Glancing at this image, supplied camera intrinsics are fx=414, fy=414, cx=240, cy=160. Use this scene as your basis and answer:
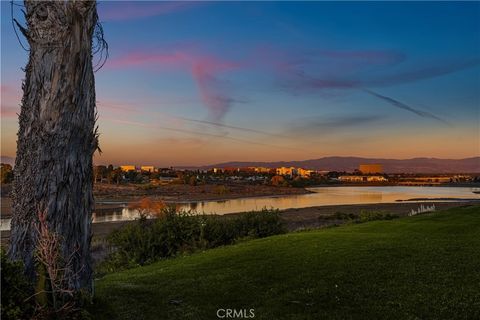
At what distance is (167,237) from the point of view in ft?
82.2

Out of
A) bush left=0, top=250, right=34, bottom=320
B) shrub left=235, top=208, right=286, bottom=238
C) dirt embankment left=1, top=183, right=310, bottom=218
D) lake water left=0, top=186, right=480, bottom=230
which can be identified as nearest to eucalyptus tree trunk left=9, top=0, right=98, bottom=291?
bush left=0, top=250, right=34, bottom=320

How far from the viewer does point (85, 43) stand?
8.02 metres

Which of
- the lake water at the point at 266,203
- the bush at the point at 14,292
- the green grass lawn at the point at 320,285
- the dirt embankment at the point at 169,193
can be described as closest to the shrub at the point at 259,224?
the lake water at the point at 266,203

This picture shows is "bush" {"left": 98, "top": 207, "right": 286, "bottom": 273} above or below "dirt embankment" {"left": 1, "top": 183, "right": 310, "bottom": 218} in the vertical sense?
above

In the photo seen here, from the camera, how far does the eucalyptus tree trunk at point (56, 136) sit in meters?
7.47

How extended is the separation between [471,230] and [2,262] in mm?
20091

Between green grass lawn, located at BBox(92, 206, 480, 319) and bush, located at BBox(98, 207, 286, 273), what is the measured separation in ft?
30.5

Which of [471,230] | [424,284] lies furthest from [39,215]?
[471,230]

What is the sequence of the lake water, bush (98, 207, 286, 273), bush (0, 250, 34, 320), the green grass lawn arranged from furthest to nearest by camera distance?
the lake water
bush (98, 207, 286, 273)
the green grass lawn
bush (0, 250, 34, 320)

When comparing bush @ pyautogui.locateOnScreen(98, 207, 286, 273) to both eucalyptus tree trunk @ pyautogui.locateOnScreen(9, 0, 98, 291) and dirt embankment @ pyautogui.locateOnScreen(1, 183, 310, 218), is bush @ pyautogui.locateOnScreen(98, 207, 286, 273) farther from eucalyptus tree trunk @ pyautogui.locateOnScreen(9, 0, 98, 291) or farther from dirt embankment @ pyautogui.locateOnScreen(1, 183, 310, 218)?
dirt embankment @ pyautogui.locateOnScreen(1, 183, 310, 218)

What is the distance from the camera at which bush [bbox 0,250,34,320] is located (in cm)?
611

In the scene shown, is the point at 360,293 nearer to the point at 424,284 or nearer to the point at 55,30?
the point at 424,284

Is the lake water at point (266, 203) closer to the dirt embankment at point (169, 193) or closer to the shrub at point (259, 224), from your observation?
the dirt embankment at point (169, 193)

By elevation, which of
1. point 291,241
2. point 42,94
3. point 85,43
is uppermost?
point 85,43
